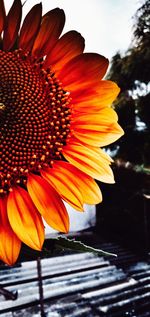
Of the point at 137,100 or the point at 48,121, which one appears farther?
the point at 137,100

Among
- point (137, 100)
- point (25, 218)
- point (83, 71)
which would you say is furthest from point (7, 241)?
point (137, 100)

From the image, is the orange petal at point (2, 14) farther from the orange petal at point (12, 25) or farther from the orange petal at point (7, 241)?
the orange petal at point (7, 241)

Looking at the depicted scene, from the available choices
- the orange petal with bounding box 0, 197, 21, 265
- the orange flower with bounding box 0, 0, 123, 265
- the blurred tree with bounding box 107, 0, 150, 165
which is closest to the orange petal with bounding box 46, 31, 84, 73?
the orange flower with bounding box 0, 0, 123, 265

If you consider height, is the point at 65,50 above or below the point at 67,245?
above

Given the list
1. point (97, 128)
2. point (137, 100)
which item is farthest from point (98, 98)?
point (137, 100)

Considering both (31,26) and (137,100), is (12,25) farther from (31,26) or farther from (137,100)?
(137,100)
